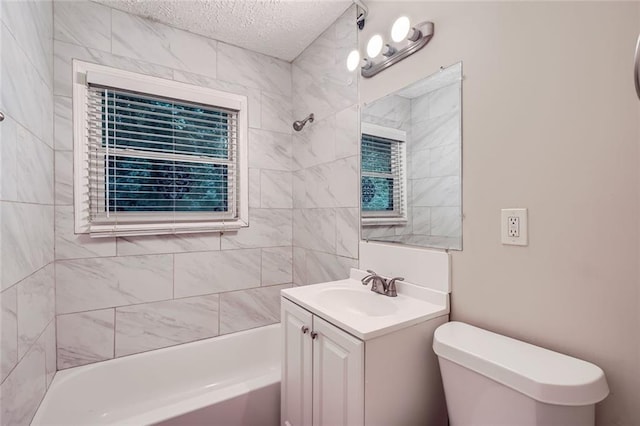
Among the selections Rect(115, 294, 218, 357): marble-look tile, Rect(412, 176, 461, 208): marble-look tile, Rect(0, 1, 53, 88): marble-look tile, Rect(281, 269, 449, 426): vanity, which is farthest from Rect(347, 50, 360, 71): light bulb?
Rect(115, 294, 218, 357): marble-look tile

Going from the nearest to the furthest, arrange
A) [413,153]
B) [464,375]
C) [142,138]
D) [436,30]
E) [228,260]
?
1. [464,375]
2. [436,30]
3. [413,153]
4. [142,138]
5. [228,260]

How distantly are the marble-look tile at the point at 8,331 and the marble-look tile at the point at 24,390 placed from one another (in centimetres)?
5

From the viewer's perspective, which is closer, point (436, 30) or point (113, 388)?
point (436, 30)

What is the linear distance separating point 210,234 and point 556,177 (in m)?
1.91

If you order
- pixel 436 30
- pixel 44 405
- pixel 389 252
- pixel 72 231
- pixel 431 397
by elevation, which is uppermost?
pixel 436 30

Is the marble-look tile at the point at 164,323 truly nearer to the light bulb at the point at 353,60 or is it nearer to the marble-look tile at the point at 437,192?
the marble-look tile at the point at 437,192

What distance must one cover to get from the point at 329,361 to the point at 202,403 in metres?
0.81

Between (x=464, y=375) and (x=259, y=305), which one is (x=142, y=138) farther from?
(x=464, y=375)

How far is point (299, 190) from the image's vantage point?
2.32 metres

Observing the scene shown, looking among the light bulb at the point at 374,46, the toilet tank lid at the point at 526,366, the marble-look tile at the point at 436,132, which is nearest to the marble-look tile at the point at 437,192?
the marble-look tile at the point at 436,132

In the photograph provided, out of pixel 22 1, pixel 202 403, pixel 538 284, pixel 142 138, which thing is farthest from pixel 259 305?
pixel 22 1

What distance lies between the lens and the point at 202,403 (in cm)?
149

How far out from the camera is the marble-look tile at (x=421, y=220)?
1365 millimetres

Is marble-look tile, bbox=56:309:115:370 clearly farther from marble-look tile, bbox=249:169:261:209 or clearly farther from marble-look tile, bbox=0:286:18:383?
marble-look tile, bbox=249:169:261:209
